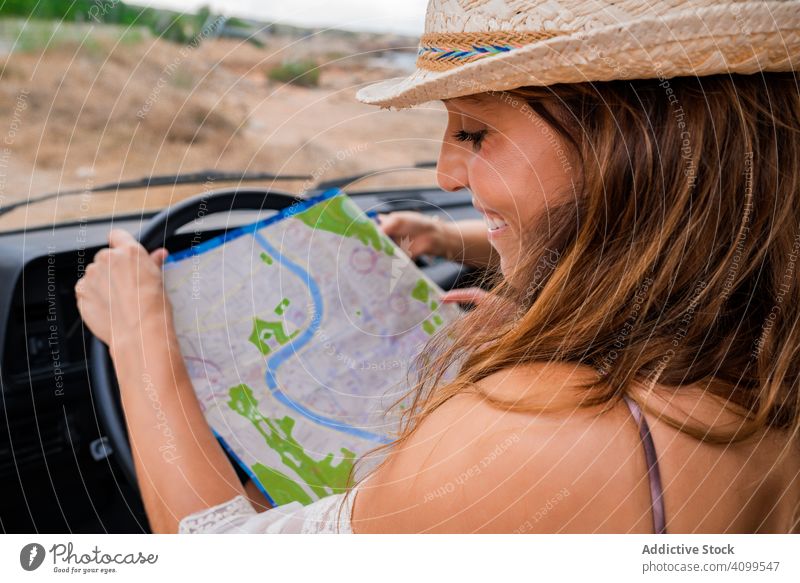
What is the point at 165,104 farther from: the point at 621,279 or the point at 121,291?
the point at 621,279

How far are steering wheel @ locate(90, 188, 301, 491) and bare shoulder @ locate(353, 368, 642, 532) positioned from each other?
1.69ft

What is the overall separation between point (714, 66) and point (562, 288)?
274mm

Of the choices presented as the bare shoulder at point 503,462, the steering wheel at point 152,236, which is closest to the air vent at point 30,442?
the steering wheel at point 152,236

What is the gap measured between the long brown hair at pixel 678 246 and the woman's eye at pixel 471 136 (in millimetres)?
70

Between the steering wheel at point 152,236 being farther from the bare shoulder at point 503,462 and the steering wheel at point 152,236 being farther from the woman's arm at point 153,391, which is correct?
the bare shoulder at point 503,462

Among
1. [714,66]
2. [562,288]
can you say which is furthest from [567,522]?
[714,66]

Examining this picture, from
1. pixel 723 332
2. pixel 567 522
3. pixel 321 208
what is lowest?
pixel 567 522

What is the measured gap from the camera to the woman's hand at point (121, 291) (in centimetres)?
105

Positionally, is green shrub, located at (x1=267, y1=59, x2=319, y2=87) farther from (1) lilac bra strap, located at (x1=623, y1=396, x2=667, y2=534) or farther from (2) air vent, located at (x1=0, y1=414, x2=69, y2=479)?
(1) lilac bra strap, located at (x1=623, y1=396, x2=667, y2=534)

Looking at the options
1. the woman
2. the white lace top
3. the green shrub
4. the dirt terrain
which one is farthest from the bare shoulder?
the green shrub

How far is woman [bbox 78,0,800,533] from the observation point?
700 millimetres

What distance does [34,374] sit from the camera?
1296 mm
